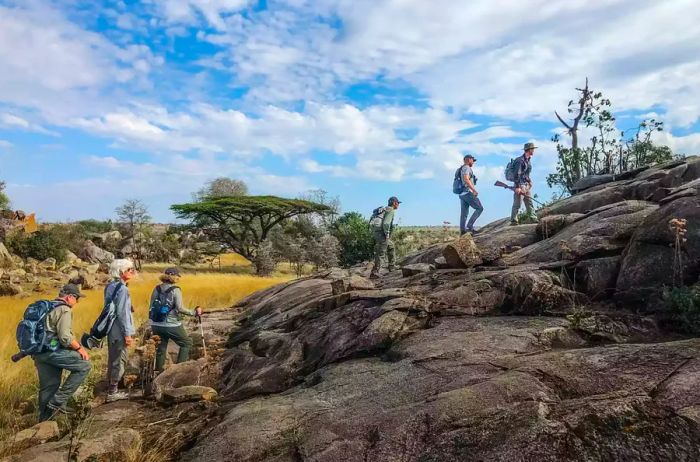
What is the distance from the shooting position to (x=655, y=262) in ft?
23.2

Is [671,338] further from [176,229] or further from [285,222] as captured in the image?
[176,229]

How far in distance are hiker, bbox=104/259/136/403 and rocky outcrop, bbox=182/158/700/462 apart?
175 cm

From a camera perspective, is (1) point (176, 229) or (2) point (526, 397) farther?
(1) point (176, 229)

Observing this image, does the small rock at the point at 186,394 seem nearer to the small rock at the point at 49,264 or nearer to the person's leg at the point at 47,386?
the person's leg at the point at 47,386

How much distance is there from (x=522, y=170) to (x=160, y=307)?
9.42m

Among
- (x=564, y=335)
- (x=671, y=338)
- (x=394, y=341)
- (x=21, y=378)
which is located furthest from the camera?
(x=21, y=378)

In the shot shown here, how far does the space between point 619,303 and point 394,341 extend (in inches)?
125

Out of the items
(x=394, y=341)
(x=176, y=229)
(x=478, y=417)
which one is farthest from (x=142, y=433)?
(x=176, y=229)

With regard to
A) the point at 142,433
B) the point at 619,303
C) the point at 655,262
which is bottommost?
the point at 142,433

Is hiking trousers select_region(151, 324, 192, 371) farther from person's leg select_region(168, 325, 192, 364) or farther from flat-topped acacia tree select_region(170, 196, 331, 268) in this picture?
flat-topped acacia tree select_region(170, 196, 331, 268)

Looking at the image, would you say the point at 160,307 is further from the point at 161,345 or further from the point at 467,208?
the point at 467,208

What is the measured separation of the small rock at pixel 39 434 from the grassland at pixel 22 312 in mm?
414

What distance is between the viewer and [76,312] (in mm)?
15422

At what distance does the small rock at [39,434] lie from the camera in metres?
6.30
